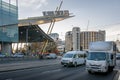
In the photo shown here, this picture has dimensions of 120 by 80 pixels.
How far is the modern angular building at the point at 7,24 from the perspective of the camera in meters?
74.1

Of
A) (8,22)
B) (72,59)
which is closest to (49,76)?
(72,59)

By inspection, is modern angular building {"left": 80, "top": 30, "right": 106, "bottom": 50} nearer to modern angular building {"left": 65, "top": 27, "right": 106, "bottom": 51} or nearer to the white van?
modern angular building {"left": 65, "top": 27, "right": 106, "bottom": 51}

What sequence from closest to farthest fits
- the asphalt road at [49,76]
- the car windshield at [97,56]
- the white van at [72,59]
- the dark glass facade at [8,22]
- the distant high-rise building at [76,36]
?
the asphalt road at [49,76], the car windshield at [97,56], the white van at [72,59], the dark glass facade at [8,22], the distant high-rise building at [76,36]

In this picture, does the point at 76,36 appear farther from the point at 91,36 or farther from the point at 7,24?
the point at 7,24

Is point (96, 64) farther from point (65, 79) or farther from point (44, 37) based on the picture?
point (44, 37)

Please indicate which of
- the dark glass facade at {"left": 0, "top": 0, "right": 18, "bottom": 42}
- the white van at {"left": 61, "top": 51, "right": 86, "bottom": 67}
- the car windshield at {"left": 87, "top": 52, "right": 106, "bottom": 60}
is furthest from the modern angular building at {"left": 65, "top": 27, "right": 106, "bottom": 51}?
the car windshield at {"left": 87, "top": 52, "right": 106, "bottom": 60}

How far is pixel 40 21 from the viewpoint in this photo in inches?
4341

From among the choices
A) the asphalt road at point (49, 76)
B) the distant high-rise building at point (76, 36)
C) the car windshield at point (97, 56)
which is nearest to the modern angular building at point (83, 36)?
the distant high-rise building at point (76, 36)

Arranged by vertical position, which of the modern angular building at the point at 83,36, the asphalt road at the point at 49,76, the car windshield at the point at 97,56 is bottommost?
the asphalt road at the point at 49,76

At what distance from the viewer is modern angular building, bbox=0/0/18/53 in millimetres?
74125

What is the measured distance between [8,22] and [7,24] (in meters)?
0.73

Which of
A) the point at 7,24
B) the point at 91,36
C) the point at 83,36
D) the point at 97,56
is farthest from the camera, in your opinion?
the point at 83,36

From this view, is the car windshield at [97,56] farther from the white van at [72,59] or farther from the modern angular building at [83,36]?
the modern angular building at [83,36]

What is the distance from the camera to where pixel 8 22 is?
7675 cm
